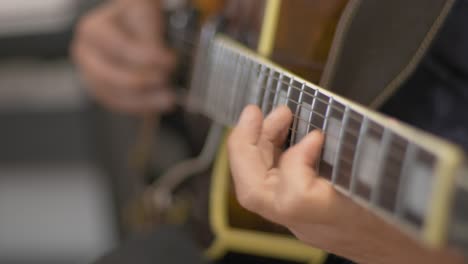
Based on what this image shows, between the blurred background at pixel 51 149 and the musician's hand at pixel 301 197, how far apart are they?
2.73 ft

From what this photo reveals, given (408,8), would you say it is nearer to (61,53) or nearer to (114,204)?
(114,204)

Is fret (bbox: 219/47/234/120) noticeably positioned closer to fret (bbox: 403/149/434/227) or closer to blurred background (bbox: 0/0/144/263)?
fret (bbox: 403/149/434/227)

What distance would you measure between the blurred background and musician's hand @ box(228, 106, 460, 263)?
0.83 meters

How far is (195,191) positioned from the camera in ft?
1.75

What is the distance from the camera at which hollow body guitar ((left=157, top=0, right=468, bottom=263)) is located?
0.18 metres

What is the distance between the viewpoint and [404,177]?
7.8 inches

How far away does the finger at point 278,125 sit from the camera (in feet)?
0.89

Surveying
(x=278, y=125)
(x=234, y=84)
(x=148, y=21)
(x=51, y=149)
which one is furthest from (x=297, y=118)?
(x=51, y=149)

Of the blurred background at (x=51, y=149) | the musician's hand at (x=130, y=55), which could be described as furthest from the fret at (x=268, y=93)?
the blurred background at (x=51, y=149)

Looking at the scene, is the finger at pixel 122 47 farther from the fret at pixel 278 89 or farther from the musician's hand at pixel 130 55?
the fret at pixel 278 89

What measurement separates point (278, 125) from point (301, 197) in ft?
0.14

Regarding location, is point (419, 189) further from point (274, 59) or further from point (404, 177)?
point (274, 59)

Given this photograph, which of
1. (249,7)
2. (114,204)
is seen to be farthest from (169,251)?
(114,204)

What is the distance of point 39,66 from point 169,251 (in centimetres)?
107
